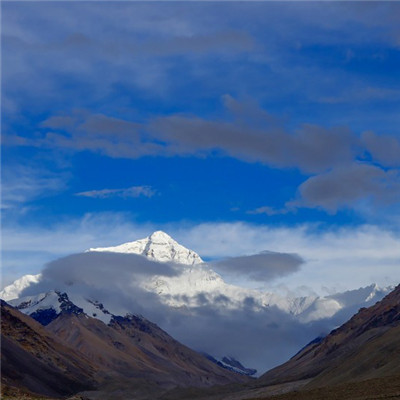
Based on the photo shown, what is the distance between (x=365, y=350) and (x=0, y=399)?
125m

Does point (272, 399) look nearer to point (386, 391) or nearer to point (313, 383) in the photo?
point (386, 391)

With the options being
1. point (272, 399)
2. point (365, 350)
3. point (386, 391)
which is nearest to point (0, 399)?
point (272, 399)

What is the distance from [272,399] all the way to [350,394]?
47.9ft

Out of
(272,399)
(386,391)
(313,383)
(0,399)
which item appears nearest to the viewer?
(0,399)

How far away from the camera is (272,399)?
409 feet

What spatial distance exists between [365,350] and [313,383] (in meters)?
17.2

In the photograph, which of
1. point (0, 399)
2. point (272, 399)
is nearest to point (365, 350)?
point (272, 399)

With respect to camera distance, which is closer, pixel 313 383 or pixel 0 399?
pixel 0 399

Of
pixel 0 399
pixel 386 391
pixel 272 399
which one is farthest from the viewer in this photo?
pixel 272 399

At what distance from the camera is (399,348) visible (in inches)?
6939

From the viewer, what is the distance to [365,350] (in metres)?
199

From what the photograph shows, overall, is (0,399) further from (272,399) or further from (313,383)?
(313,383)

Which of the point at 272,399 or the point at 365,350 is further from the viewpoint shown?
the point at 365,350

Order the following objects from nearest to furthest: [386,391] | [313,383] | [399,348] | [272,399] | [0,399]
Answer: [0,399] < [386,391] < [272,399] < [399,348] < [313,383]
